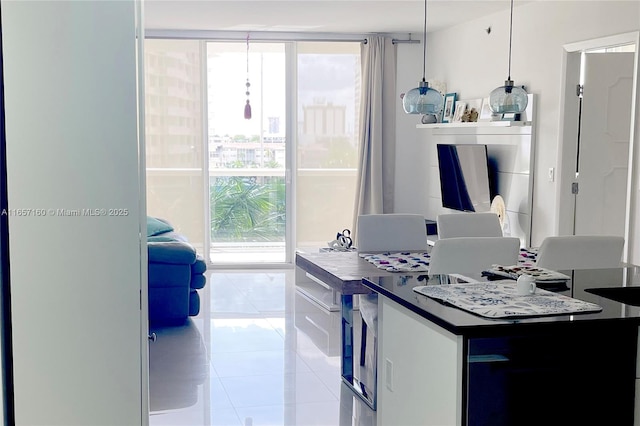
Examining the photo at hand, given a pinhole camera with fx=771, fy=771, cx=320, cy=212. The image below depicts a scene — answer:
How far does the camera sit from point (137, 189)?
3.10 metres

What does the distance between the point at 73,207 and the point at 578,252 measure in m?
2.68

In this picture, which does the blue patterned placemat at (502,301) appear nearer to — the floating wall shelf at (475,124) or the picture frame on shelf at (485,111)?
the floating wall shelf at (475,124)

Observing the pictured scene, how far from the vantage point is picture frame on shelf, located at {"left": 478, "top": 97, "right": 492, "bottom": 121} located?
6.99m

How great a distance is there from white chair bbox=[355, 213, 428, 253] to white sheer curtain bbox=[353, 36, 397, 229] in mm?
3027

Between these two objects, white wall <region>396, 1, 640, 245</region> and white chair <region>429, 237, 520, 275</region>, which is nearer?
white chair <region>429, 237, 520, 275</region>

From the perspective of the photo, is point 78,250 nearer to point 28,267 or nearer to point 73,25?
point 28,267

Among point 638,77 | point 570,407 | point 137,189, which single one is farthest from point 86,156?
point 638,77

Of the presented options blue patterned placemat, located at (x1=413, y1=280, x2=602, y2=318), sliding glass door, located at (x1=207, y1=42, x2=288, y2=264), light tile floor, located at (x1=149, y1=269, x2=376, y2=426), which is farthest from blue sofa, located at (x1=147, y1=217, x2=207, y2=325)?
blue patterned placemat, located at (x1=413, y1=280, x2=602, y2=318)

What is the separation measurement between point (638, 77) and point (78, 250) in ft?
12.9

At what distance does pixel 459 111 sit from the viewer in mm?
7590

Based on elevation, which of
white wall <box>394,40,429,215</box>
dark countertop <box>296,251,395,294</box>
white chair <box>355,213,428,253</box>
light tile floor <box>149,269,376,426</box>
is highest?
white wall <box>394,40,429,215</box>

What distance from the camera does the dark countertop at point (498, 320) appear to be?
246 cm

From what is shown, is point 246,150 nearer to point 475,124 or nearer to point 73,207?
point 475,124

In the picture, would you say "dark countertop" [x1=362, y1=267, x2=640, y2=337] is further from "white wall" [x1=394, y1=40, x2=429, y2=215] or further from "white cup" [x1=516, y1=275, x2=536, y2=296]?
"white wall" [x1=394, y1=40, x2=429, y2=215]
